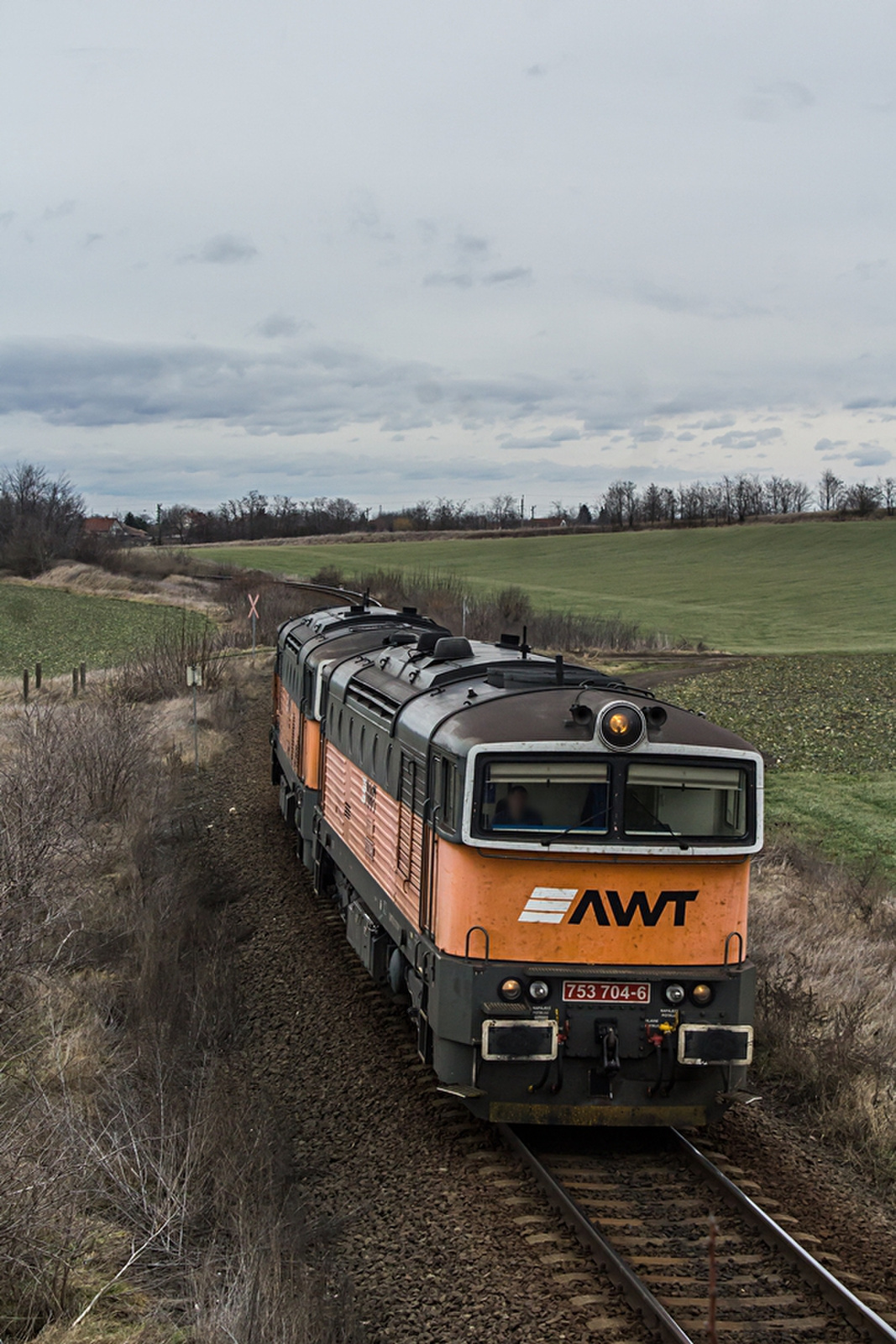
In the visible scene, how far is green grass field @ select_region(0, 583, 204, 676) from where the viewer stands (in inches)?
1478

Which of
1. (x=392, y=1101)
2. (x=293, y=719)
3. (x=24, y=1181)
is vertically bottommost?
(x=392, y=1101)

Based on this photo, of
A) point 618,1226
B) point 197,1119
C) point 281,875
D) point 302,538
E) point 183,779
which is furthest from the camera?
point 302,538

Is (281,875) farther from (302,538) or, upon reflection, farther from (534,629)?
(302,538)

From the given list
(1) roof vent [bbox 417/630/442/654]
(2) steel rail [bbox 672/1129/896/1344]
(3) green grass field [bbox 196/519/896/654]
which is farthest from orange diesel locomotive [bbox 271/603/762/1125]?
(3) green grass field [bbox 196/519/896/654]

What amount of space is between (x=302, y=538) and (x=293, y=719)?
10377 centimetres

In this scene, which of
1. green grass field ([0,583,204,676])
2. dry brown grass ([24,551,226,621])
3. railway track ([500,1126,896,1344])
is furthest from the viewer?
dry brown grass ([24,551,226,621])

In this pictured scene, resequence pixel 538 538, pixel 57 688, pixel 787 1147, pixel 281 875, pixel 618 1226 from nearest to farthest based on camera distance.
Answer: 1. pixel 618 1226
2. pixel 787 1147
3. pixel 281 875
4. pixel 57 688
5. pixel 538 538

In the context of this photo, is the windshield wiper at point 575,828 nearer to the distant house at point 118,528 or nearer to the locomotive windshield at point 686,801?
the locomotive windshield at point 686,801

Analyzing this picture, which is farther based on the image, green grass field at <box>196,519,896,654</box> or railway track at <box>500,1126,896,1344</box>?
green grass field at <box>196,519,896,654</box>

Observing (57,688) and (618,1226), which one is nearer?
(618,1226)

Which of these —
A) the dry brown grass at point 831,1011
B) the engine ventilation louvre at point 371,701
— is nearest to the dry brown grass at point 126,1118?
the engine ventilation louvre at point 371,701

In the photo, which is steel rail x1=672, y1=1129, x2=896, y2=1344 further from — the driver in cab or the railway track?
the driver in cab

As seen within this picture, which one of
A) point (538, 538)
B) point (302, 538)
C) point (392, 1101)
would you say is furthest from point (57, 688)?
point (302, 538)

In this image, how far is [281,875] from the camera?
15.8 m
